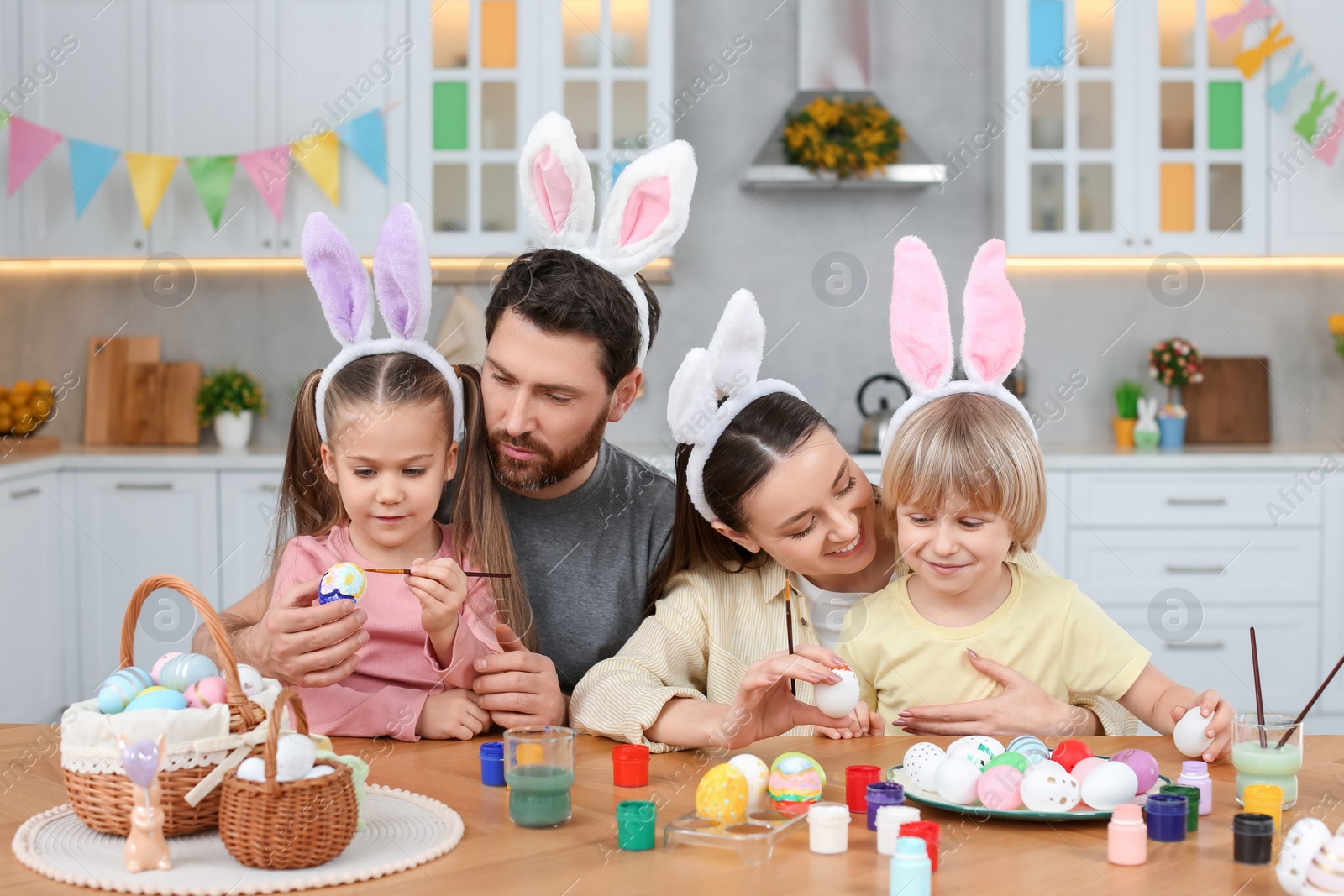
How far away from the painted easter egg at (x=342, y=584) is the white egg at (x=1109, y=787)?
2.71ft

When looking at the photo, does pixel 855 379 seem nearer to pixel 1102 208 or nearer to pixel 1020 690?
pixel 1102 208

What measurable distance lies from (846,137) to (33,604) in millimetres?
2830

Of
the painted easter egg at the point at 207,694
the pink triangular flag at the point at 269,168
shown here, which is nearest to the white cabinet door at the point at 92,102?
the pink triangular flag at the point at 269,168

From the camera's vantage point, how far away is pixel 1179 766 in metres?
1.42

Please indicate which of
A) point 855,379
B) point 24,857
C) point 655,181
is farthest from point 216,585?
point 24,857

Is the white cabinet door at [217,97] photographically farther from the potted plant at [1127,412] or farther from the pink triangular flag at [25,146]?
the potted plant at [1127,412]

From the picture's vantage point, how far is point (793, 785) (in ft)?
4.08

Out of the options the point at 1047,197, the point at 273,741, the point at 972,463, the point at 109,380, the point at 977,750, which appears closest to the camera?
the point at 273,741

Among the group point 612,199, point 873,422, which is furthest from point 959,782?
point 873,422

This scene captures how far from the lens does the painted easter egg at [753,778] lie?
122 cm

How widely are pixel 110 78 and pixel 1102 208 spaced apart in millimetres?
3121

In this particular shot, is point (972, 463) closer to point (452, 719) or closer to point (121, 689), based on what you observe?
point (452, 719)

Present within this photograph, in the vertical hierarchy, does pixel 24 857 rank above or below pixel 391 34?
below

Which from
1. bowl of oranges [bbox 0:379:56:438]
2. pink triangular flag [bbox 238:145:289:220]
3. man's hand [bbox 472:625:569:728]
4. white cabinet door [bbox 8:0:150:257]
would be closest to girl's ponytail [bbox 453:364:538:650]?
man's hand [bbox 472:625:569:728]
